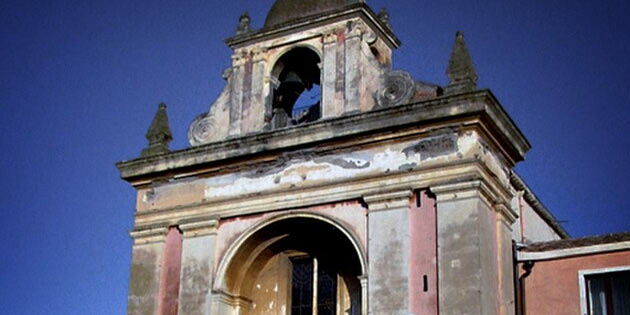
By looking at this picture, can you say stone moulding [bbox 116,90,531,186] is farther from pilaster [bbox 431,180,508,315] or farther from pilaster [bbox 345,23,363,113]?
pilaster [bbox 431,180,508,315]

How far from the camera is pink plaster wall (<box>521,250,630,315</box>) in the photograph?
66.9 ft

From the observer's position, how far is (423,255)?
65.6 ft

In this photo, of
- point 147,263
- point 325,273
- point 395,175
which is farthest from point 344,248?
point 147,263

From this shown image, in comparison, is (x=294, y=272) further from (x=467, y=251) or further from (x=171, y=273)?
(x=467, y=251)

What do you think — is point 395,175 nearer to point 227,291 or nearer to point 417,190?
point 417,190

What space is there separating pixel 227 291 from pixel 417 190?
482 centimetres

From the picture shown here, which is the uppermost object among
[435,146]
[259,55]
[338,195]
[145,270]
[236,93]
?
[259,55]

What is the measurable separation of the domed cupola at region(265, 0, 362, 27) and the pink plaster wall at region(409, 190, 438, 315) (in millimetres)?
5365

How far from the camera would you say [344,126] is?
21.3 m

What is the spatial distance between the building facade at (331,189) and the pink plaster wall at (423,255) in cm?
3

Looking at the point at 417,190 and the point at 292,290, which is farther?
the point at 292,290

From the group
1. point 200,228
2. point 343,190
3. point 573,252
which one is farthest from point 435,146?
point 200,228

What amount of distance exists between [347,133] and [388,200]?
5.60ft

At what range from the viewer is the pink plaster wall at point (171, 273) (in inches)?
885
